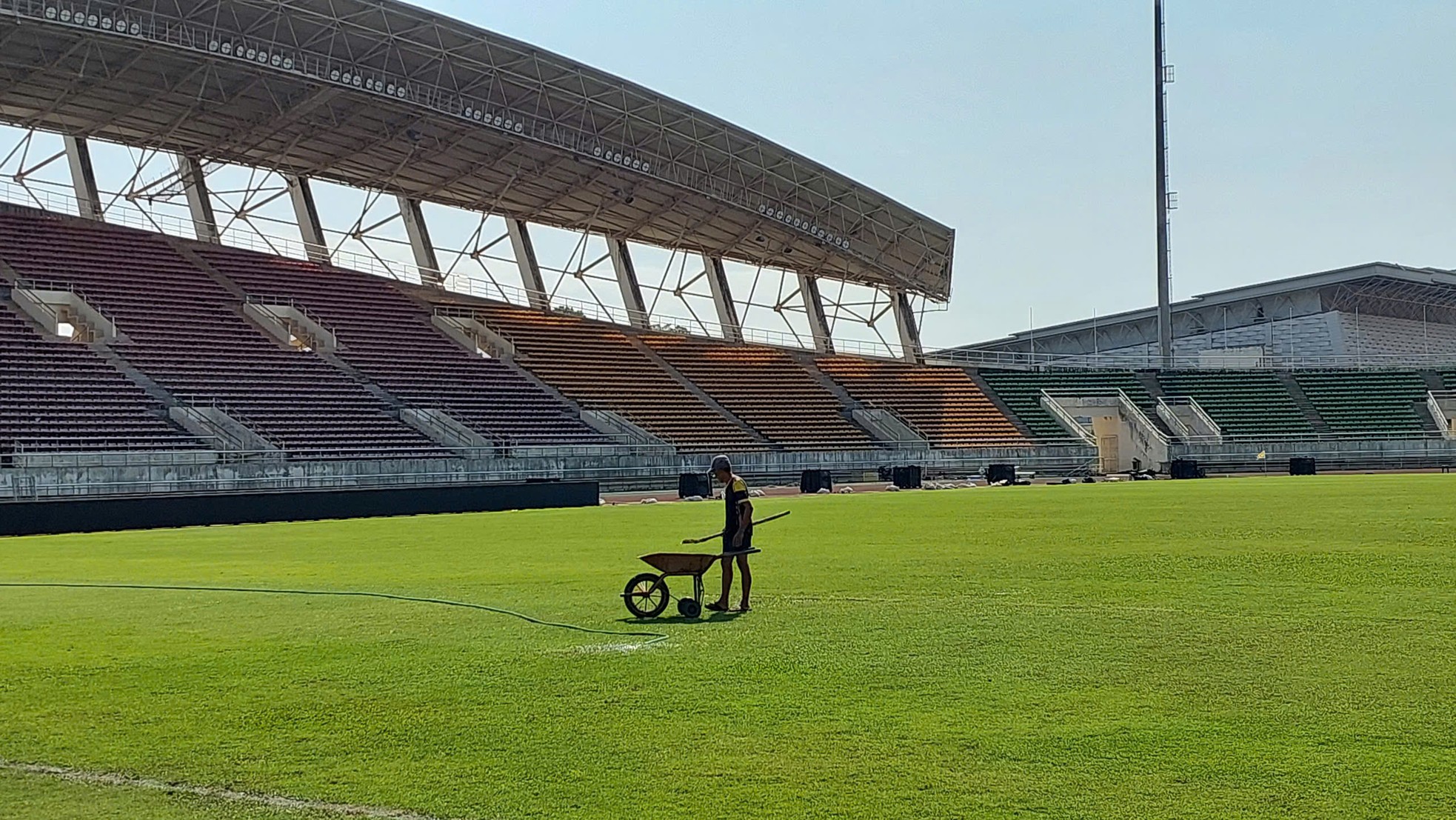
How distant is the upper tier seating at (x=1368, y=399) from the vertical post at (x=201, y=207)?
49196 millimetres

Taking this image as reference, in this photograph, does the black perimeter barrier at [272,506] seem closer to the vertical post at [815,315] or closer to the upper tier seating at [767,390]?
the upper tier seating at [767,390]

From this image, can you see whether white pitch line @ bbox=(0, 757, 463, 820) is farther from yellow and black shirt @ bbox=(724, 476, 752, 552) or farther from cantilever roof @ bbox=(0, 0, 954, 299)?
cantilever roof @ bbox=(0, 0, 954, 299)

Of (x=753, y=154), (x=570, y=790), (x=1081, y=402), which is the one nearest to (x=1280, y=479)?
(x=1081, y=402)

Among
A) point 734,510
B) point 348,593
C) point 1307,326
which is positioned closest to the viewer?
point 734,510

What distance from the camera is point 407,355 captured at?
4731 cm

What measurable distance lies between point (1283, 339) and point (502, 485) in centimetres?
5169

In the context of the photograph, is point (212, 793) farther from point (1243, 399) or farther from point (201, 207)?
point (1243, 399)

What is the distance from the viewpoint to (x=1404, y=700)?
23.8 ft

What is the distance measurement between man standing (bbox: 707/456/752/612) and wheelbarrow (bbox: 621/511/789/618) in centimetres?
8

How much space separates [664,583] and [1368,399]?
6049cm

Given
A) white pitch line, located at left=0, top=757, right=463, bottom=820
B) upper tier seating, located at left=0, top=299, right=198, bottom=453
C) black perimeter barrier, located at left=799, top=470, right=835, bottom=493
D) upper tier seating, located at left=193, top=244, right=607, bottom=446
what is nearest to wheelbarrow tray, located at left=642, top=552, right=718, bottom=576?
white pitch line, located at left=0, top=757, right=463, bottom=820

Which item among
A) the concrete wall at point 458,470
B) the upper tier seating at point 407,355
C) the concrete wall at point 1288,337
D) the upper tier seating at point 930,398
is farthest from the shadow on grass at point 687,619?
the concrete wall at point 1288,337

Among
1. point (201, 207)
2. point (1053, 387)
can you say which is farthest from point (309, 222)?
point (1053, 387)

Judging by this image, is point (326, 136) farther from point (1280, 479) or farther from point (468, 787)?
point (468, 787)
